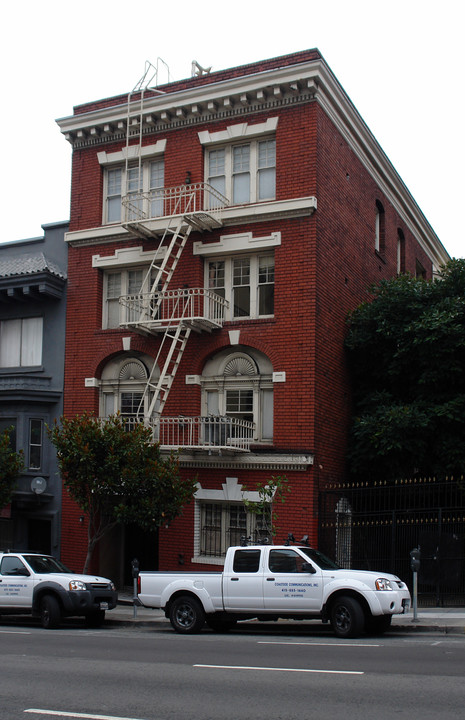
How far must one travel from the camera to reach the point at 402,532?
63.7ft

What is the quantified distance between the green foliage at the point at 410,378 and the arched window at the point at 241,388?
8.73ft

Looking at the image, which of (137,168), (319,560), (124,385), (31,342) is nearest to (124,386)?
(124,385)

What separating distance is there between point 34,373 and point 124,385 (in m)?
3.03

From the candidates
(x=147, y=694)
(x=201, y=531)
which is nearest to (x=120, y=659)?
(x=147, y=694)

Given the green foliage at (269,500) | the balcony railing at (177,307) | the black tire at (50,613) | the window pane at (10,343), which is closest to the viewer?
the black tire at (50,613)

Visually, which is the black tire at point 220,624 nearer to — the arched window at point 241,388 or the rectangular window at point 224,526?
the rectangular window at point 224,526

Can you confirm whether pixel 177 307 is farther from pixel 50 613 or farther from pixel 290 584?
pixel 290 584

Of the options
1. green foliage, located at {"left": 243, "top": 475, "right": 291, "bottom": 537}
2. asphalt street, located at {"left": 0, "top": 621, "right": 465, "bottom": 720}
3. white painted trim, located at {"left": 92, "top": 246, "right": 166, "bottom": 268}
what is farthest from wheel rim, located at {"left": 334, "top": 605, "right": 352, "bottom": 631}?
white painted trim, located at {"left": 92, "top": 246, "right": 166, "bottom": 268}

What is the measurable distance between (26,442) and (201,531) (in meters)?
6.02

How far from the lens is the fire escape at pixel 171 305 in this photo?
20719 mm

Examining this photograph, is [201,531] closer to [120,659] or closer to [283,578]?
[283,578]

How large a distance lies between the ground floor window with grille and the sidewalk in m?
2.55

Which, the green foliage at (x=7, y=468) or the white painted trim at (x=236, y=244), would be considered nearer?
the white painted trim at (x=236, y=244)

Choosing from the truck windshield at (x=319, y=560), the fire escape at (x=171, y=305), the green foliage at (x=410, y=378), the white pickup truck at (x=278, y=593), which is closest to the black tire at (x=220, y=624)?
the white pickup truck at (x=278, y=593)
